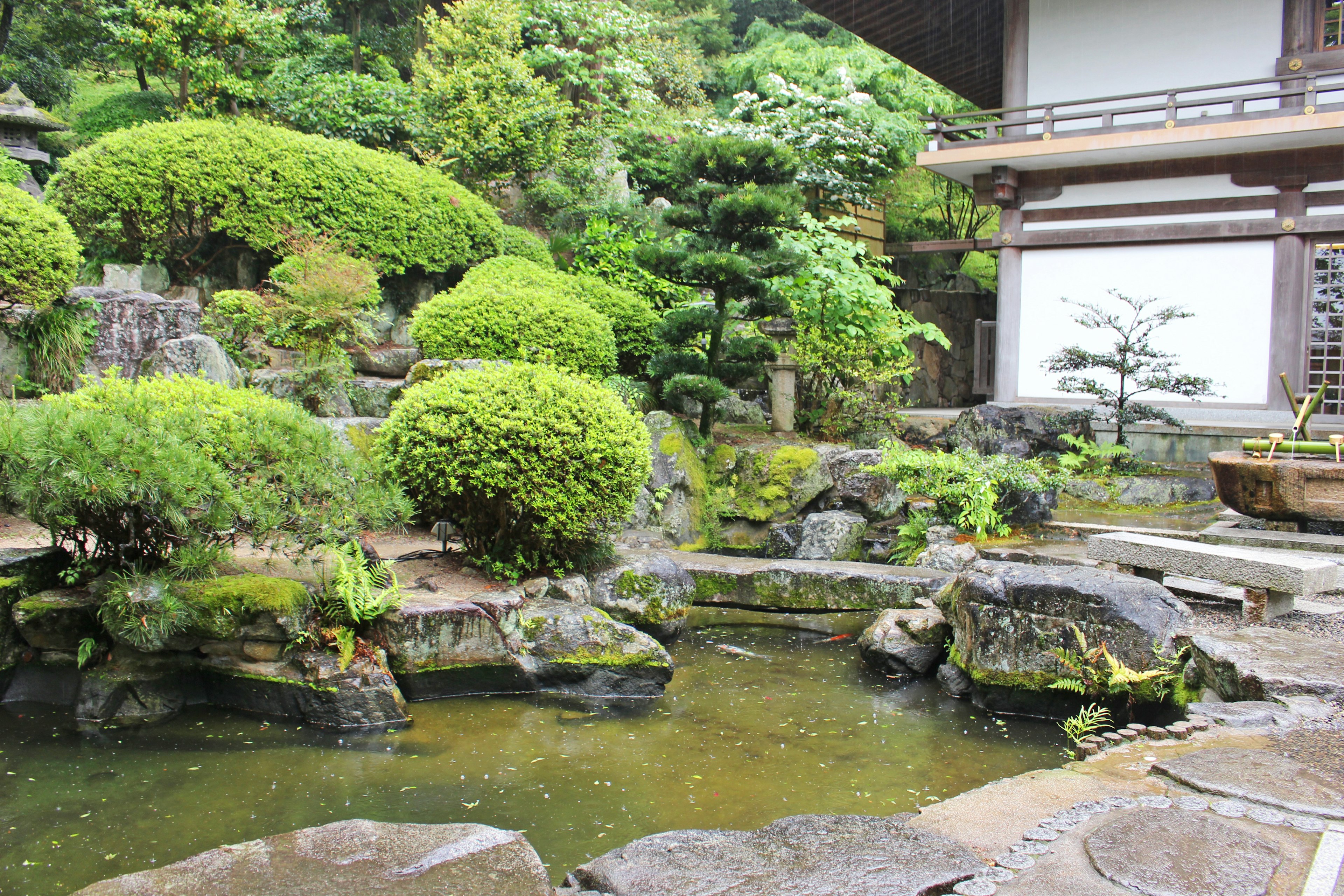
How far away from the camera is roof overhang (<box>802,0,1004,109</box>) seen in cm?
1359

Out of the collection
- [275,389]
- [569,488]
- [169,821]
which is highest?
[275,389]

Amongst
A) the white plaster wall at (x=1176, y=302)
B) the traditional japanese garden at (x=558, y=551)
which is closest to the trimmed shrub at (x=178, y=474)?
the traditional japanese garden at (x=558, y=551)

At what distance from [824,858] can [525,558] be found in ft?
12.8

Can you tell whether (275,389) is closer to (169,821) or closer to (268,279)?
(268,279)

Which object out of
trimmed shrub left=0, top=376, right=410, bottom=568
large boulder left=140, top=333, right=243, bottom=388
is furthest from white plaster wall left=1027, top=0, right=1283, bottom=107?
trimmed shrub left=0, top=376, right=410, bottom=568

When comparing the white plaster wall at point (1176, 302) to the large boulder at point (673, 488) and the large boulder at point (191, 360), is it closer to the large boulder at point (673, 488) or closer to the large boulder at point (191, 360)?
the large boulder at point (673, 488)

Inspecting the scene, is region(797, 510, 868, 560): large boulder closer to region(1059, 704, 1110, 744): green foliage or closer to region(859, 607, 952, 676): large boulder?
region(859, 607, 952, 676): large boulder

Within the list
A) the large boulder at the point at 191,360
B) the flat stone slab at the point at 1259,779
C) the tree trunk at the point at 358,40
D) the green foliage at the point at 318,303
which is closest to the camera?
the flat stone slab at the point at 1259,779

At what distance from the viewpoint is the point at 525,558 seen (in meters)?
6.43

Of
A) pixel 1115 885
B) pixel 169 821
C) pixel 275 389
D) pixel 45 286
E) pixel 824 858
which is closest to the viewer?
pixel 1115 885

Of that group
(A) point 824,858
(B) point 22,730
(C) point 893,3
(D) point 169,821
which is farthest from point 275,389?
(C) point 893,3

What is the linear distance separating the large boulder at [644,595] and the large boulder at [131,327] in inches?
192

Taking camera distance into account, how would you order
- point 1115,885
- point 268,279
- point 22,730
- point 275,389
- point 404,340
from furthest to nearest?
point 404,340 < point 268,279 < point 275,389 < point 22,730 < point 1115,885

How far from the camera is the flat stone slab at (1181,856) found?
2594 millimetres
